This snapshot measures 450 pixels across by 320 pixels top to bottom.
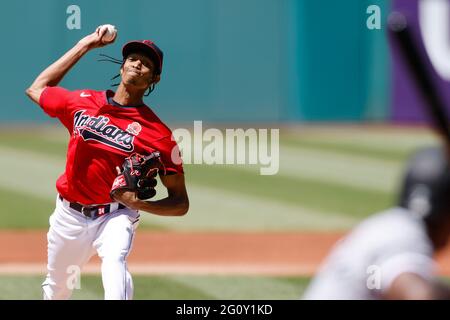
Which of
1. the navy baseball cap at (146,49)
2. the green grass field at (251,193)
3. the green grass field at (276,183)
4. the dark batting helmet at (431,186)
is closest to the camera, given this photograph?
the dark batting helmet at (431,186)

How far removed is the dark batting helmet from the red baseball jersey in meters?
3.26

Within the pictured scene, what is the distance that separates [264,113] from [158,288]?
10674 mm

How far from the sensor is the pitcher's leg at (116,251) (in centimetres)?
542

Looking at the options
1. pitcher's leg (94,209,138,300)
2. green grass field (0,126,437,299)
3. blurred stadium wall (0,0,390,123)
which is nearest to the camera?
pitcher's leg (94,209,138,300)

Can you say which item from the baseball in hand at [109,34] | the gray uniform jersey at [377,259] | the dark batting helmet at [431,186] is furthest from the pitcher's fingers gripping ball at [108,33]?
the dark batting helmet at [431,186]

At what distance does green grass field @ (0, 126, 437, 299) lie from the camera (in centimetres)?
795

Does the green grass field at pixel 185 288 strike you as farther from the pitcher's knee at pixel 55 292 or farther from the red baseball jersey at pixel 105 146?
the red baseball jersey at pixel 105 146

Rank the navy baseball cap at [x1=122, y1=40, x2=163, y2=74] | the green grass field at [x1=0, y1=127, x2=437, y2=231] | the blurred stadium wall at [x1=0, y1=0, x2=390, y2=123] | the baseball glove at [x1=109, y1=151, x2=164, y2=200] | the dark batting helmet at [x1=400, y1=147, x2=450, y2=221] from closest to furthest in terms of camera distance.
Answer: the dark batting helmet at [x1=400, y1=147, x2=450, y2=221] → the baseball glove at [x1=109, y1=151, x2=164, y2=200] → the navy baseball cap at [x1=122, y1=40, x2=163, y2=74] → the green grass field at [x1=0, y1=127, x2=437, y2=231] → the blurred stadium wall at [x1=0, y1=0, x2=390, y2=123]

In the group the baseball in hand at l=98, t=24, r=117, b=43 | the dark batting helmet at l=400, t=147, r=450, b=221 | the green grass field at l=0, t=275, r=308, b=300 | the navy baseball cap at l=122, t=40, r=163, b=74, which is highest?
the baseball in hand at l=98, t=24, r=117, b=43

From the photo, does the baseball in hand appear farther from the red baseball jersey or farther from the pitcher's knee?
the pitcher's knee

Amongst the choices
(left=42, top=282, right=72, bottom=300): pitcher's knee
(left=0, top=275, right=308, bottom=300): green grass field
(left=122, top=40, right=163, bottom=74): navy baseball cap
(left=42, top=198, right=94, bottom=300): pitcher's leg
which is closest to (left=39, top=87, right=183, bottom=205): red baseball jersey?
(left=42, top=198, right=94, bottom=300): pitcher's leg

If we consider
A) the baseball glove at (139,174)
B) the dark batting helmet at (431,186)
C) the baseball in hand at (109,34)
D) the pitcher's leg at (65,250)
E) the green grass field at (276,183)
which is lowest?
the green grass field at (276,183)

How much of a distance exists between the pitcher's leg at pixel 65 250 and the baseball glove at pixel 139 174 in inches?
13.8

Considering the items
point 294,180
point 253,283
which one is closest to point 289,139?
point 294,180
